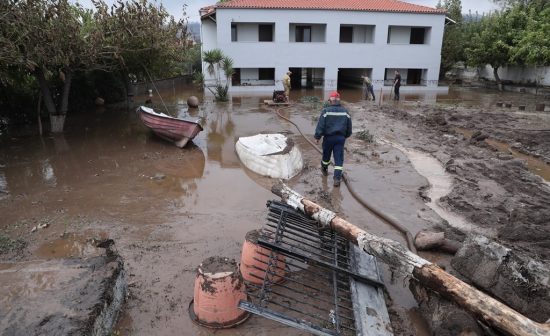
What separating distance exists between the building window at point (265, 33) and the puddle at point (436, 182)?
742 inches

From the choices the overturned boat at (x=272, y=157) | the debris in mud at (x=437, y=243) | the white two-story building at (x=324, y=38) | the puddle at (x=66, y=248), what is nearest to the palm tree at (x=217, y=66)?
the white two-story building at (x=324, y=38)

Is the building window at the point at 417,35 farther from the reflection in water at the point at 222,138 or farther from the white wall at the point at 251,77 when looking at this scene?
the reflection in water at the point at 222,138

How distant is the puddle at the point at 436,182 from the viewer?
616cm

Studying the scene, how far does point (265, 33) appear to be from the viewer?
91.4 feet

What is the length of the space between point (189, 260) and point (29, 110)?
12581 millimetres

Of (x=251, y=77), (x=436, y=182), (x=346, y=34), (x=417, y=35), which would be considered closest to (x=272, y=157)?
(x=436, y=182)

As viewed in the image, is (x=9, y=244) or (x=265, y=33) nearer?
(x=9, y=244)

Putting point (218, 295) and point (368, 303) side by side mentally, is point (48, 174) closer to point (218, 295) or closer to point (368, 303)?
point (218, 295)

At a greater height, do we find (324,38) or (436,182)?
(324,38)

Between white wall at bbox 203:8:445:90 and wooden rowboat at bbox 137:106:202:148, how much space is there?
16.4m

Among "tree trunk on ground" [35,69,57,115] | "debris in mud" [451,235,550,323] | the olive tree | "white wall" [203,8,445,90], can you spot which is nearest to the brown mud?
"debris in mud" [451,235,550,323]

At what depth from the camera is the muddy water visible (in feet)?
14.5

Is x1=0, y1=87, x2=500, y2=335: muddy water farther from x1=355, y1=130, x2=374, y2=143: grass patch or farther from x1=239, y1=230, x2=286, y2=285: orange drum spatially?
x1=355, y1=130, x2=374, y2=143: grass patch

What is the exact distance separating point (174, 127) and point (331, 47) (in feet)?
63.1
